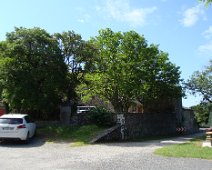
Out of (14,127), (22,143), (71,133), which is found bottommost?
(22,143)

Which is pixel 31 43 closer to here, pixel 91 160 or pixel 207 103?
pixel 91 160

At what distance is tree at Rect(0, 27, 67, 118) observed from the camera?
85.0 ft

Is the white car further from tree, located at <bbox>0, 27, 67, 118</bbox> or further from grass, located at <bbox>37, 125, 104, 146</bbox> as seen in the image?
tree, located at <bbox>0, 27, 67, 118</bbox>

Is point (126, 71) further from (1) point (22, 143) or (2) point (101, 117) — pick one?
(1) point (22, 143)

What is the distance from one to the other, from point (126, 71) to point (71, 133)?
7142 mm

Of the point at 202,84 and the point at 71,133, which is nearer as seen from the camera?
the point at 71,133

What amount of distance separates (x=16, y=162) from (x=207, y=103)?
32.8m

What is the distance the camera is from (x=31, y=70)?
86.2 feet

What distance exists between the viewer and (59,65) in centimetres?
2723

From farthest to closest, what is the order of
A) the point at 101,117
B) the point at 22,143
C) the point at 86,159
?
the point at 101,117 < the point at 22,143 < the point at 86,159

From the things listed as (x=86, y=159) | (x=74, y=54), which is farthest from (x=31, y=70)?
(x=86, y=159)

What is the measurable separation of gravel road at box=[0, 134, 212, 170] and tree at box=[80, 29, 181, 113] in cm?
1030

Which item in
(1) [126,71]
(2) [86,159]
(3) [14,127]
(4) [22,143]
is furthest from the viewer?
(1) [126,71]

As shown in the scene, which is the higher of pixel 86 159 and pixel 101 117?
pixel 101 117
